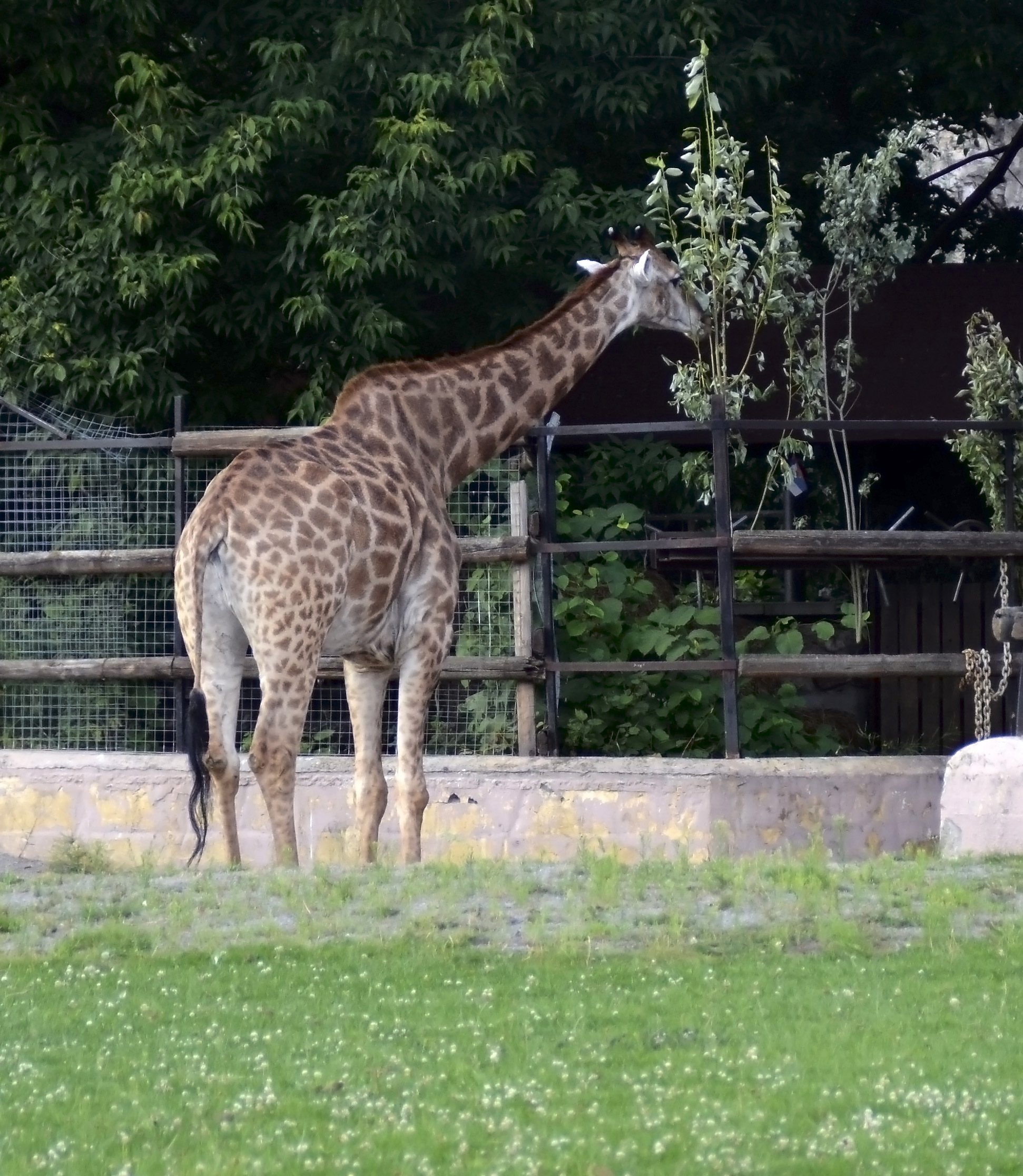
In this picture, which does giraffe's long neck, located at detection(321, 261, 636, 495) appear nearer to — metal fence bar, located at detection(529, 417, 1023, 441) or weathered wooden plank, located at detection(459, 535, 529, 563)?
metal fence bar, located at detection(529, 417, 1023, 441)

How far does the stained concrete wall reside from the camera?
9516 mm

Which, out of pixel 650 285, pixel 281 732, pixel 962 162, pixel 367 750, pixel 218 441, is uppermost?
pixel 962 162

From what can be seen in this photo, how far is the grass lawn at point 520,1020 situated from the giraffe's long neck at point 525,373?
2.52 meters

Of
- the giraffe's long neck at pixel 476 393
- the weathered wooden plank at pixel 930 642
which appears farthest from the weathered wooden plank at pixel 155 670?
the weathered wooden plank at pixel 930 642

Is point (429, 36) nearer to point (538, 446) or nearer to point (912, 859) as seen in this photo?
point (538, 446)

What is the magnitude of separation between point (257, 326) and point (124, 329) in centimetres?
83

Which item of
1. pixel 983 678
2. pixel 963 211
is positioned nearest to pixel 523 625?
pixel 983 678

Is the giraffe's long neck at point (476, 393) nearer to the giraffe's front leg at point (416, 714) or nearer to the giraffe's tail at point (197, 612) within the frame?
the giraffe's front leg at point (416, 714)

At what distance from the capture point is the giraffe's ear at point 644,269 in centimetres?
992

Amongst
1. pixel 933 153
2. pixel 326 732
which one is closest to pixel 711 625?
pixel 326 732

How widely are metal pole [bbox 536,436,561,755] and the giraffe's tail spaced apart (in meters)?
2.28

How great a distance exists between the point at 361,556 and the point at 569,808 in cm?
195

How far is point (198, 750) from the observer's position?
8.37m

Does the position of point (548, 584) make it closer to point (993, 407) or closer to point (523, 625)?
point (523, 625)
